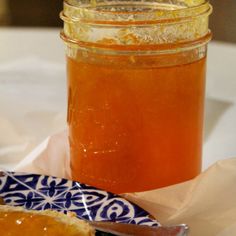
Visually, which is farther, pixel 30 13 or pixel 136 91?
pixel 30 13

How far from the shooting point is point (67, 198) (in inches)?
26.5

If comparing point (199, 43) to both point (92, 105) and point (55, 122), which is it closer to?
point (92, 105)

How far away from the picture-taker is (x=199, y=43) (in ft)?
2.21

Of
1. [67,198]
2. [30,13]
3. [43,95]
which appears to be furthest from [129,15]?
[30,13]

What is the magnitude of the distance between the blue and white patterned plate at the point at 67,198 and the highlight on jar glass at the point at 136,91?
4cm

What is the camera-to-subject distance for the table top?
2.87 feet

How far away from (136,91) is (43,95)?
0.44m

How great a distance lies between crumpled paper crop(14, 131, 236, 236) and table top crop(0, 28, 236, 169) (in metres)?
0.15

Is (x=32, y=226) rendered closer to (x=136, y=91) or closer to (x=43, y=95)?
(x=136, y=91)

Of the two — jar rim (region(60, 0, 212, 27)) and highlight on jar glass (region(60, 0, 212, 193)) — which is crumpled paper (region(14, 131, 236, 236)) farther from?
jar rim (region(60, 0, 212, 27))

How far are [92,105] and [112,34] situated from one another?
0.09m

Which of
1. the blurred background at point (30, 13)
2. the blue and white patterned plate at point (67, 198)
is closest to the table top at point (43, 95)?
the blue and white patterned plate at point (67, 198)

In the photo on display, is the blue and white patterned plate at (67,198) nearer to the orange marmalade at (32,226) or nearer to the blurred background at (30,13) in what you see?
the orange marmalade at (32,226)

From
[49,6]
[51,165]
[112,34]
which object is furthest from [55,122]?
[49,6]
